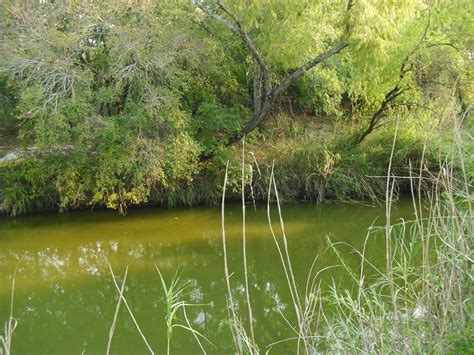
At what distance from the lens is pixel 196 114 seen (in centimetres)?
959

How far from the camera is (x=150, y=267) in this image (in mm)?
7312

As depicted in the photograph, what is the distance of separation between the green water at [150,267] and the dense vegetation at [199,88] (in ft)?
1.76

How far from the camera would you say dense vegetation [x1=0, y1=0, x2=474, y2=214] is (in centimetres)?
823

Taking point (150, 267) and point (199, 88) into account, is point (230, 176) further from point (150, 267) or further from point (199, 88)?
point (150, 267)

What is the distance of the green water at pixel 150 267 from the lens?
208 inches

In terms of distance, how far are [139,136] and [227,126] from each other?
65.6 inches

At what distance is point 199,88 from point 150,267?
3.57m

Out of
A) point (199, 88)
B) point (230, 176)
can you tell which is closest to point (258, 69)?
point (199, 88)

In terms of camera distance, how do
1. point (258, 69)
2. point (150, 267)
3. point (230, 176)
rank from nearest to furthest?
point (150, 267)
point (230, 176)
point (258, 69)

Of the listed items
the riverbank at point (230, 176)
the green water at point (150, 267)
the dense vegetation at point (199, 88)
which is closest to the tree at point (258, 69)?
the dense vegetation at point (199, 88)

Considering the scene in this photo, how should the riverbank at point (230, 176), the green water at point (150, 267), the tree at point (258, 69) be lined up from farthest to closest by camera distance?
1. the riverbank at point (230, 176)
2. the tree at point (258, 69)
3. the green water at point (150, 267)

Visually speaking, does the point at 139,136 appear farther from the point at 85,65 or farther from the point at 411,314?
the point at 411,314

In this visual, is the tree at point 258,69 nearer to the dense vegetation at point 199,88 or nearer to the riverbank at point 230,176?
the dense vegetation at point 199,88

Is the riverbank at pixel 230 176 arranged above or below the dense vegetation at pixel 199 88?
below
